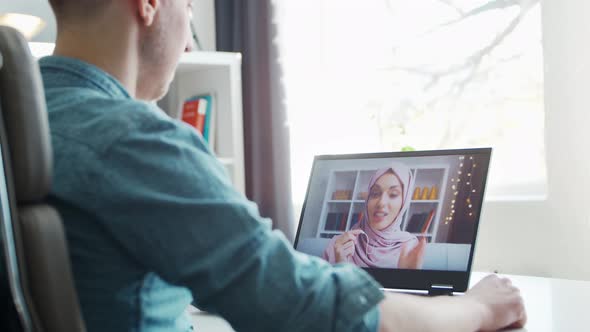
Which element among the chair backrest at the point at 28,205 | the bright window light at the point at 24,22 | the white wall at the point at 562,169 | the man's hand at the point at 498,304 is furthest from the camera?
the bright window light at the point at 24,22

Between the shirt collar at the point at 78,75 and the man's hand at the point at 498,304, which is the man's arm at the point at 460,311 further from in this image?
the shirt collar at the point at 78,75

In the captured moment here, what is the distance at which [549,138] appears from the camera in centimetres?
216

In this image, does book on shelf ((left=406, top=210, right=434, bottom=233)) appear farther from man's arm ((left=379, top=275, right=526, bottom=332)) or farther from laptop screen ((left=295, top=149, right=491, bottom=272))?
man's arm ((left=379, top=275, right=526, bottom=332))

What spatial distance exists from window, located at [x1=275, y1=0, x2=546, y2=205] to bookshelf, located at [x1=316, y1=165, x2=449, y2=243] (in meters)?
0.98

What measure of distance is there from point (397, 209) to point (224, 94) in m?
1.38

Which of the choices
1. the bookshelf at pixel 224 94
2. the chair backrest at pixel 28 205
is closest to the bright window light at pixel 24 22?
the bookshelf at pixel 224 94

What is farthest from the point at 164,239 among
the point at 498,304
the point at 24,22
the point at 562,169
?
the point at 24,22

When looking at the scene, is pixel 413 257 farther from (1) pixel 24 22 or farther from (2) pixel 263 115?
(1) pixel 24 22

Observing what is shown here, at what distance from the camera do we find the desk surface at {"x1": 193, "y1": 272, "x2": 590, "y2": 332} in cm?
112

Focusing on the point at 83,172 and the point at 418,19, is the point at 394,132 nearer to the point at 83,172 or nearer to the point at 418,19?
the point at 418,19

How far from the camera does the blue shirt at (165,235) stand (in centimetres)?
72

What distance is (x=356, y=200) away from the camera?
61.2 inches

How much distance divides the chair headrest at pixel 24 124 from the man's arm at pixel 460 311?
42 cm

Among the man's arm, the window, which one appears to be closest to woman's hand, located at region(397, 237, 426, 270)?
the man's arm
